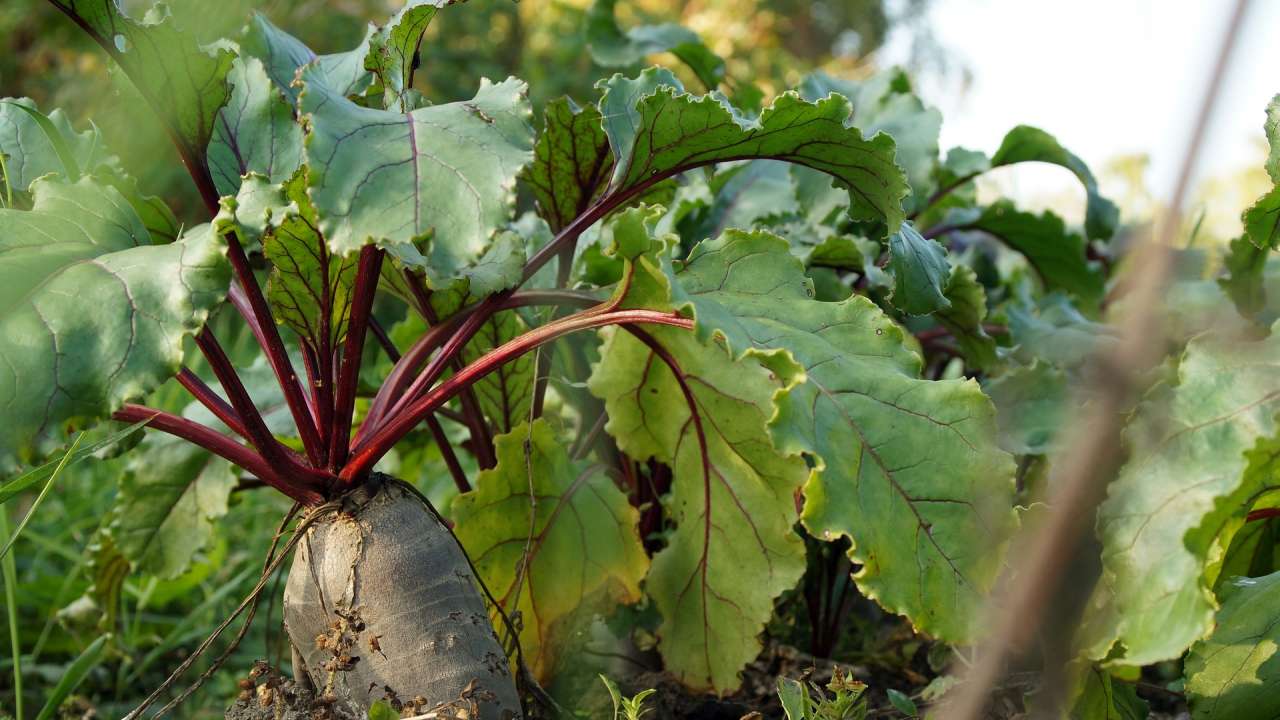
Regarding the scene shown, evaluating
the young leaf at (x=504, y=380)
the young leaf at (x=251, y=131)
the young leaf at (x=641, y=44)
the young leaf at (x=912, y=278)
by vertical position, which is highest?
the young leaf at (x=641, y=44)

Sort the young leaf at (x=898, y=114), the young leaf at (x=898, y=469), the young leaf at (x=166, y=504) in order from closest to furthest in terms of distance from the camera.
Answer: the young leaf at (x=898, y=469), the young leaf at (x=166, y=504), the young leaf at (x=898, y=114)

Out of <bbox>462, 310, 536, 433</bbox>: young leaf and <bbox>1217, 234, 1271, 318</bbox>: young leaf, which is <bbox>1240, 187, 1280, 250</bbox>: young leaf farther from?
<bbox>462, 310, 536, 433</bbox>: young leaf

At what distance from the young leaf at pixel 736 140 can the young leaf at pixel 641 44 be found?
0.82 meters

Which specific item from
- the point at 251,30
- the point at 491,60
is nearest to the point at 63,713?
the point at 251,30

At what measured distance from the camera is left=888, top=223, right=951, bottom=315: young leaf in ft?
4.15

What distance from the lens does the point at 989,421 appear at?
3.46 ft

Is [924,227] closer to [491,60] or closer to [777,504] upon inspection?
[777,504]

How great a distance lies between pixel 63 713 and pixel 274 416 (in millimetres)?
→ 545

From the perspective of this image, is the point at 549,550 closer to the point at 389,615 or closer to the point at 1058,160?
the point at 389,615

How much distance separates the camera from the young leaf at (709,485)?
4.08 ft

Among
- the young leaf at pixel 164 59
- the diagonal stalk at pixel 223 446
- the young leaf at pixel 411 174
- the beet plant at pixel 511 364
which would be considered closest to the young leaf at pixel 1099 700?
the beet plant at pixel 511 364

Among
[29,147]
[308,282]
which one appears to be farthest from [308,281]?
[29,147]

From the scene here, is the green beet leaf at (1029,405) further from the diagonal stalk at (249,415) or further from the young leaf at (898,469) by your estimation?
the diagonal stalk at (249,415)

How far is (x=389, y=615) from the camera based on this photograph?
1.17m
